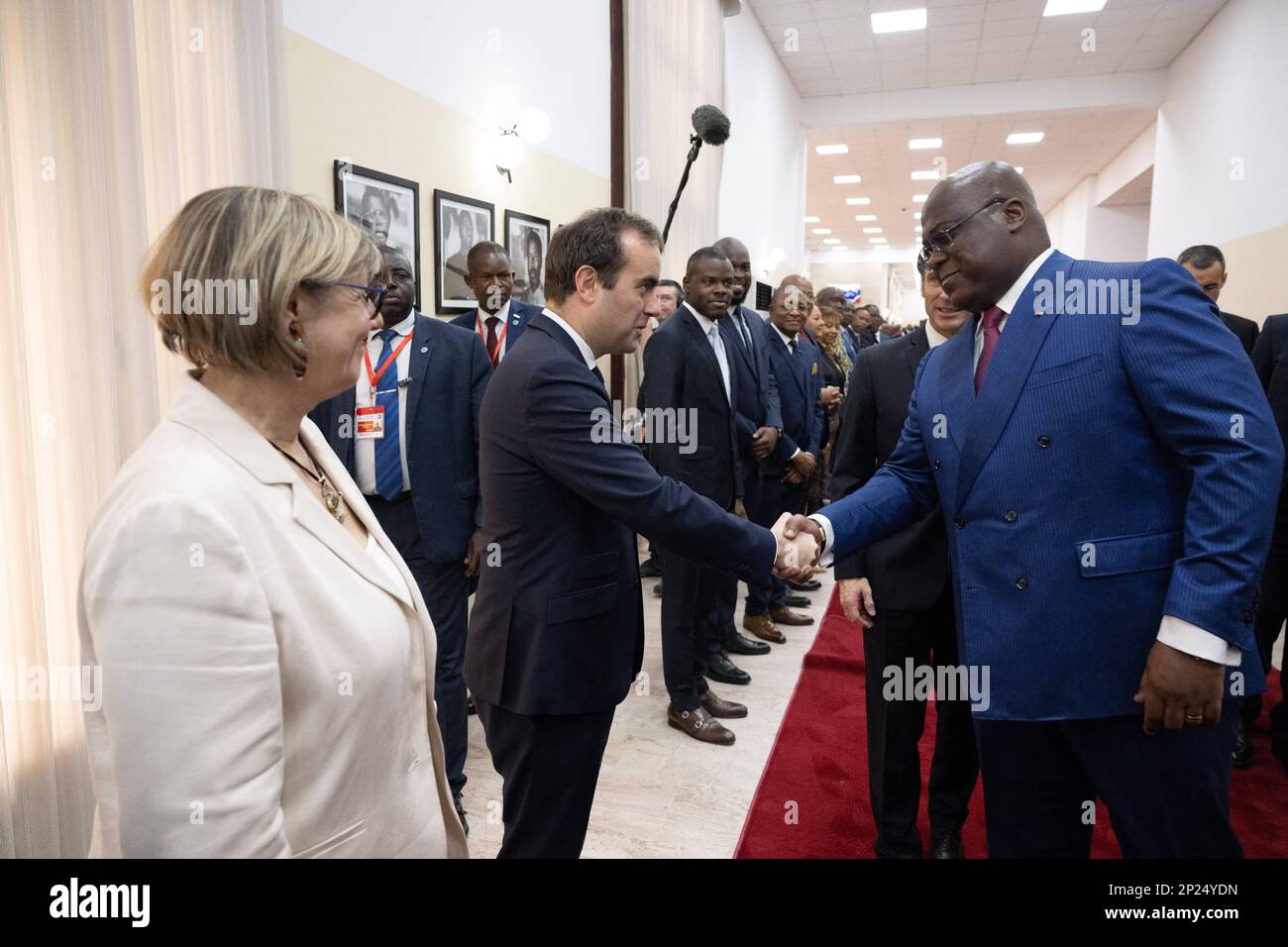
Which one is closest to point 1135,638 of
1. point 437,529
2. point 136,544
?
point 136,544

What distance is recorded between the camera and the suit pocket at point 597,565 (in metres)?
1.77

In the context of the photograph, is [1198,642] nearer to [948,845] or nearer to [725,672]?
[948,845]

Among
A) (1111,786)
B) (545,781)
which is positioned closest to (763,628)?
(545,781)

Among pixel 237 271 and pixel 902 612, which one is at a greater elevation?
pixel 237 271

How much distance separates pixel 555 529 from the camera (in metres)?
1.76

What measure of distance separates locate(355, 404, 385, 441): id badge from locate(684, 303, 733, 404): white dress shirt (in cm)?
158

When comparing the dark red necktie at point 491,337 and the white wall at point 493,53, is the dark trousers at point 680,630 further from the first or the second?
the white wall at point 493,53

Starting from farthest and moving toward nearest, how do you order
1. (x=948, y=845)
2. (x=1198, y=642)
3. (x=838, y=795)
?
(x=838, y=795) → (x=948, y=845) → (x=1198, y=642)

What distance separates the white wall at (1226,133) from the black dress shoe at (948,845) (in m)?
6.99

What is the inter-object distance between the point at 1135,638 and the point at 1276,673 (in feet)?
12.1

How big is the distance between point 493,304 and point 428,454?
1.32 meters

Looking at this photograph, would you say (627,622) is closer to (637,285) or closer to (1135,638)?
(637,285)

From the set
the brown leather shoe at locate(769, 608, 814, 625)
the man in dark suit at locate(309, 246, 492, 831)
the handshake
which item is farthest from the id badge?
the brown leather shoe at locate(769, 608, 814, 625)

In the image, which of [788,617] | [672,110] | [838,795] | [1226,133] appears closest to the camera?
[838,795]
